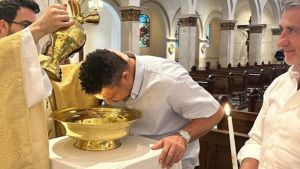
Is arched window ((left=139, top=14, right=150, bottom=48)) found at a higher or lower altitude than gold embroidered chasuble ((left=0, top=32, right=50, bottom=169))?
higher

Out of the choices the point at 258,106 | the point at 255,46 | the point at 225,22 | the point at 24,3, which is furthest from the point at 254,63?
the point at 24,3

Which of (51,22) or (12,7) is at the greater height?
(12,7)

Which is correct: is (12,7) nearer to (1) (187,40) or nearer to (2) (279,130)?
(2) (279,130)

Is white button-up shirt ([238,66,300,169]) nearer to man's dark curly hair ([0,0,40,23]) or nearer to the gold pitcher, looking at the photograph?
the gold pitcher

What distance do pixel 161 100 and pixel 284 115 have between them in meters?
0.62

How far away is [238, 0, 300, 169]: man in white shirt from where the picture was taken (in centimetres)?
160

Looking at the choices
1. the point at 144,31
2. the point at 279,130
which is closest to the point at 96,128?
the point at 279,130

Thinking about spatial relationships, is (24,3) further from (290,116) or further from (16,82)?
(290,116)

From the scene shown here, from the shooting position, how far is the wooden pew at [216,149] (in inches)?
119

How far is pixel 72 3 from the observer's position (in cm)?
144

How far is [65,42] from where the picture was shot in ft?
4.53

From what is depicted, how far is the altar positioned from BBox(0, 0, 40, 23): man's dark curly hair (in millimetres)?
873

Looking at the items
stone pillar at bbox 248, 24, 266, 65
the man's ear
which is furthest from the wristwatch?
stone pillar at bbox 248, 24, 266, 65

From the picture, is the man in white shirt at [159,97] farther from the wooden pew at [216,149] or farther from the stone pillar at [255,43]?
the stone pillar at [255,43]
